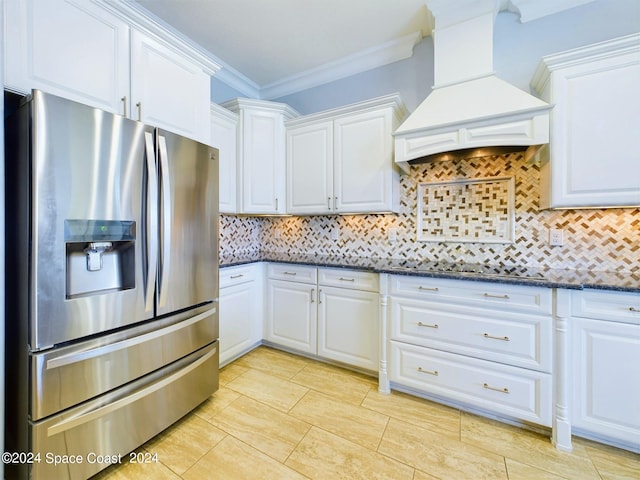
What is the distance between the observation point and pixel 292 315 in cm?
256

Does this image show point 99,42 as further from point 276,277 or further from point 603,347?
point 603,347

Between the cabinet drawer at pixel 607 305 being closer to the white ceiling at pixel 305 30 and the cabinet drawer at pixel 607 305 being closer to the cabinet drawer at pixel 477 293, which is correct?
the cabinet drawer at pixel 477 293

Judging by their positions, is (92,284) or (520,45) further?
(520,45)

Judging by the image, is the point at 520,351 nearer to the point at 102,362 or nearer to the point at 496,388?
the point at 496,388

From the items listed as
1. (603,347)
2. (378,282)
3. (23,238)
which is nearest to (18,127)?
(23,238)

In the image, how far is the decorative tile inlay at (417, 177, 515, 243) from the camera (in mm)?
2129

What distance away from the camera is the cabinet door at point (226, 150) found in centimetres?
246

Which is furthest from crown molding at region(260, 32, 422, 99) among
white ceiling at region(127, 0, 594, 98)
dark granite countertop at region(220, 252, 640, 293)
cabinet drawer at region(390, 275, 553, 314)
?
cabinet drawer at region(390, 275, 553, 314)

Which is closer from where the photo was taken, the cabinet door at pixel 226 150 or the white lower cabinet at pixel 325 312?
the white lower cabinet at pixel 325 312

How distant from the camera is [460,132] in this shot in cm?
184

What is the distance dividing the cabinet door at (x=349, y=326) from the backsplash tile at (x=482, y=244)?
0.62 metres

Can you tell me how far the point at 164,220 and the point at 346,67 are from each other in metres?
2.41

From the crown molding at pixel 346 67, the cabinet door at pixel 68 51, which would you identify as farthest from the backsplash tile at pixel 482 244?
the cabinet door at pixel 68 51

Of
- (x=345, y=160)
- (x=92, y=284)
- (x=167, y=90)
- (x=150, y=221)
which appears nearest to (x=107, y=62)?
(x=167, y=90)
